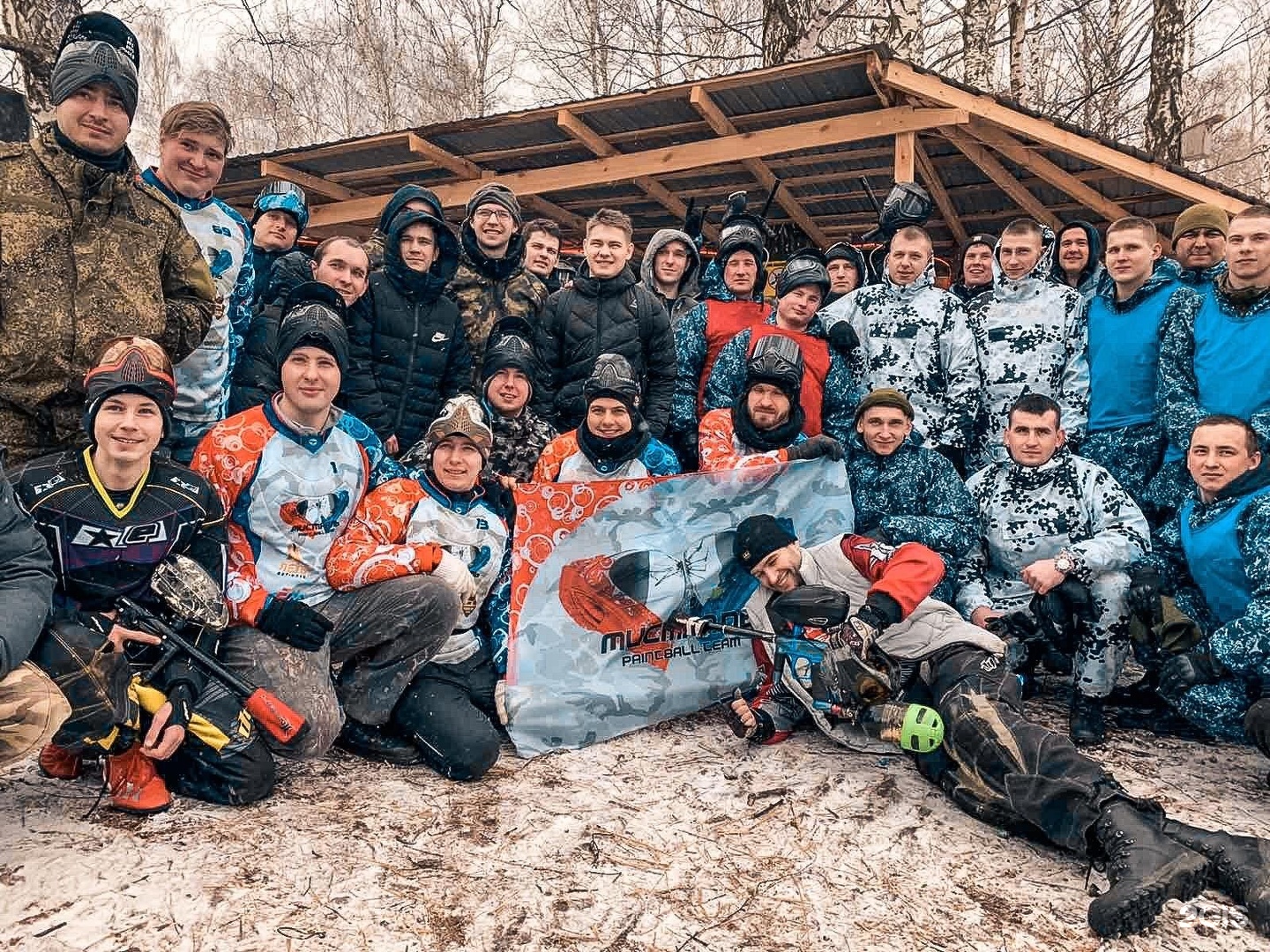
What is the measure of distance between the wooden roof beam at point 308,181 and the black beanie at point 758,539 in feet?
28.7

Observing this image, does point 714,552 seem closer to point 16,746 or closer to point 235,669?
point 235,669

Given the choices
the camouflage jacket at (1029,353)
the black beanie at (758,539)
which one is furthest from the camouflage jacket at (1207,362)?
the black beanie at (758,539)

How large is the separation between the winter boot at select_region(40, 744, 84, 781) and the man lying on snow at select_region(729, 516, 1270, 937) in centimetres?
283

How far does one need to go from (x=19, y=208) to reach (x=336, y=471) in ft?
5.41

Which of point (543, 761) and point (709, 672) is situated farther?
point (709, 672)

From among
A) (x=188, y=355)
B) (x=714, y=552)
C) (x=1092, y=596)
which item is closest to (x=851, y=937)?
(x=714, y=552)

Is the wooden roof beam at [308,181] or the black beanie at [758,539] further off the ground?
the wooden roof beam at [308,181]

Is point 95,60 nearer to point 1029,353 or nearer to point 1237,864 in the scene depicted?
point 1029,353

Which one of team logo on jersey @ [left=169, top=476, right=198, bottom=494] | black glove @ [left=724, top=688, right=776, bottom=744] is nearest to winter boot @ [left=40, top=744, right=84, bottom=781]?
team logo on jersey @ [left=169, top=476, right=198, bottom=494]

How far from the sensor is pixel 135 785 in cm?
323

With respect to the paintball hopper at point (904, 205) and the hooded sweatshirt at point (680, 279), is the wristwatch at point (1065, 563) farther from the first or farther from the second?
the paintball hopper at point (904, 205)

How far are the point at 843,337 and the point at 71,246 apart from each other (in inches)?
161

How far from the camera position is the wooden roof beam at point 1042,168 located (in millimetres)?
7809

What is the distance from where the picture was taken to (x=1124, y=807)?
114 inches
